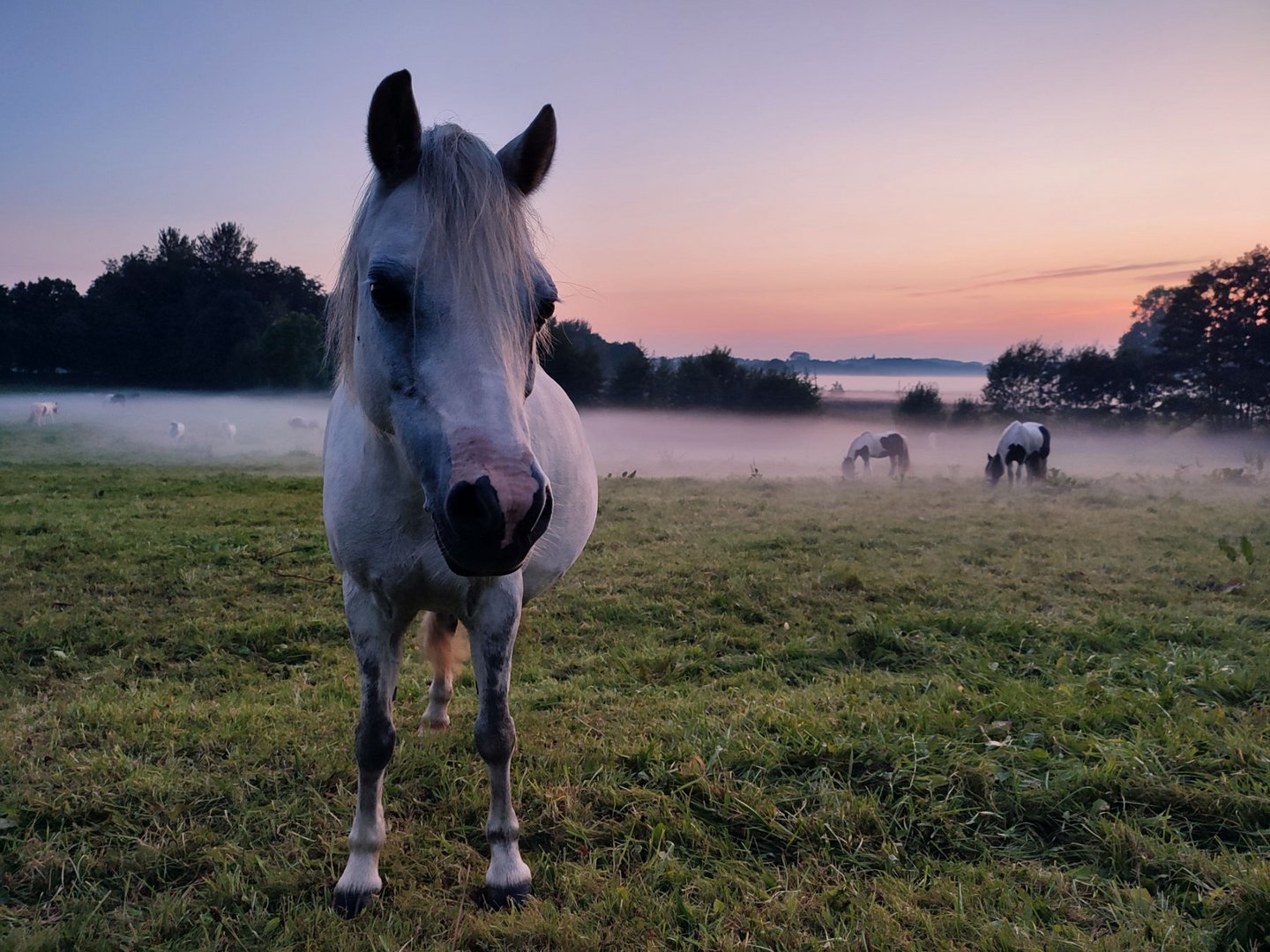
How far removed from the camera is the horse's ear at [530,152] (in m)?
2.28

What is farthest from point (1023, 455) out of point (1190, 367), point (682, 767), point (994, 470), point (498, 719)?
point (1190, 367)

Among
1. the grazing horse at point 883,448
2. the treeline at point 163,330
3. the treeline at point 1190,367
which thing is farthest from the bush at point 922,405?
the treeline at point 163,330

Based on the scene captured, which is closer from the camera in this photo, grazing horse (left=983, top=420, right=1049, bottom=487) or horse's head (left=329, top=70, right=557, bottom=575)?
horse's head (left=329, top=70, right=557, bottom=575)

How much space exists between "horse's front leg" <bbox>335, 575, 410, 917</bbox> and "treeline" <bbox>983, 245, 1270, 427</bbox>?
42.5 m

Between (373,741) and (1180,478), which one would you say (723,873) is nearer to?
(373,741)

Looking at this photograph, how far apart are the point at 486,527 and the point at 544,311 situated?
0.85m

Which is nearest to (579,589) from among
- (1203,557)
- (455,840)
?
(455,840)

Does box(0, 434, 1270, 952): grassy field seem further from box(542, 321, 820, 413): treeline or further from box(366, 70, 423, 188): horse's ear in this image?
box(542, 321, 820, 413): treeline

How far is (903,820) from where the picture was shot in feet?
9.36

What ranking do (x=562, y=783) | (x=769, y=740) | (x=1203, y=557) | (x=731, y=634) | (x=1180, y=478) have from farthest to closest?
(x=1180, y=478)
(x=1203, y=557)
(x=731, y=634)
(x=769, y=740)
(x=562, y=783)

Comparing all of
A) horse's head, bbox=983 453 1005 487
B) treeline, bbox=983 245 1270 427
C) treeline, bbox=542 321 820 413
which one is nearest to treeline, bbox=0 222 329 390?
treeline, bbox=542 321 820 413

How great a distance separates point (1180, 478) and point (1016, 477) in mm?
3840

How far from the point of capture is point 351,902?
2.49 metres

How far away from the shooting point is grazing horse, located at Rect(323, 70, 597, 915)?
5.59ft
